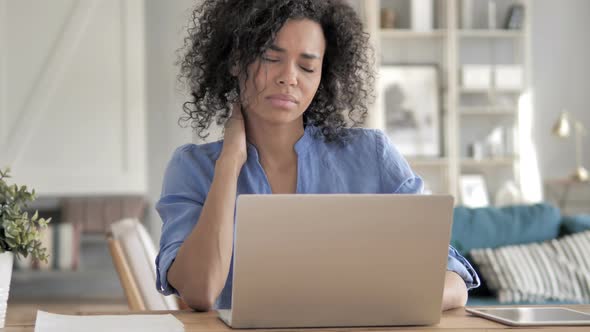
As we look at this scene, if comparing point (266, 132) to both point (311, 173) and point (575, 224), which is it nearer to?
point (311, 173)

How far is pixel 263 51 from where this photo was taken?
1769mm

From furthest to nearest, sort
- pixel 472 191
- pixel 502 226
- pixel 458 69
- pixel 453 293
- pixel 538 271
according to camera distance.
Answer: pixel 458 69
pixel 472 191
pixel 502 226
pixel 538 271
pixel 453 293

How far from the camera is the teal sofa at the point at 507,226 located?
157 inches

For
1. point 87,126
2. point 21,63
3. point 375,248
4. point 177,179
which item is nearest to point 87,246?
point 87,126

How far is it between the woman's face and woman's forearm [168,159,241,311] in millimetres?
199

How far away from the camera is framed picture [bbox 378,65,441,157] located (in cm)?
682

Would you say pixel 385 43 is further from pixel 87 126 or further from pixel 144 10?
pixel 87 126

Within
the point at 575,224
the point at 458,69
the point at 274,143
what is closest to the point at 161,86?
the point at 458,69

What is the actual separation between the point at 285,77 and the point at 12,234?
25.0 inches

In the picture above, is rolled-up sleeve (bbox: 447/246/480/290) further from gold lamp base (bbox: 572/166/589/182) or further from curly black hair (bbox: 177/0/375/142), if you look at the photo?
gold lamp base (bbox: 572/166/589/182)

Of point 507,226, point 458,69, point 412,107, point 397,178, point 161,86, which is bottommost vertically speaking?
point 507,226

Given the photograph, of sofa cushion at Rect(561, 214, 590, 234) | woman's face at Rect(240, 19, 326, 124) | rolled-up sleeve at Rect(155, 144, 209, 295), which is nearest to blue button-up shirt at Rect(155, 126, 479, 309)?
rolled-up sleeve at Rect(155, 144, 209, 295)

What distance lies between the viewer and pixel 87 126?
620cm

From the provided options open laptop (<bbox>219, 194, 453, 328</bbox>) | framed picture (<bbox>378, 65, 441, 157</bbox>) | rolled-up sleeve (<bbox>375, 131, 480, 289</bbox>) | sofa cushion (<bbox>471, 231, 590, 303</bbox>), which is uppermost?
framed picture (<bbox>378, 65, 441, 157</bbox>)
